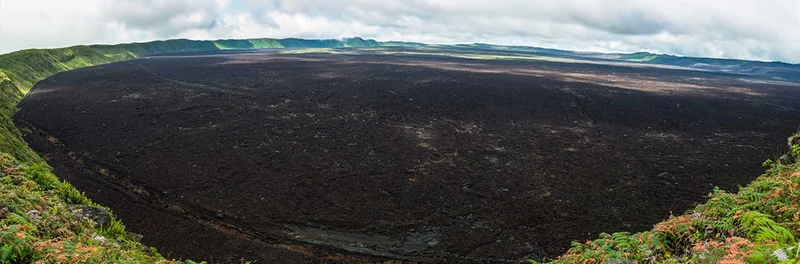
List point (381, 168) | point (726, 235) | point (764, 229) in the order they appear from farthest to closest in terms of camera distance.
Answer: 1. point (381, 168)
2. point (726, 235)
3. point (764, 229)

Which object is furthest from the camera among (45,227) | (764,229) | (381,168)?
(381,168)

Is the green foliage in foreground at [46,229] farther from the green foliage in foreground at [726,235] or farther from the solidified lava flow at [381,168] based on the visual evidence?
the green foliage in foreground at [726,235]

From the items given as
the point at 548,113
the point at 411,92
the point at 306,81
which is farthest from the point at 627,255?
the point at 306,81

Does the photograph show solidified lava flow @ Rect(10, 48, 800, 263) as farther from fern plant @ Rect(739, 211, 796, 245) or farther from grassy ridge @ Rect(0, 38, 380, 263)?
fern plant @ Rect(739, 211, 796, 245)

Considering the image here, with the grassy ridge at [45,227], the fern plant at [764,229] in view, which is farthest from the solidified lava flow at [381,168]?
the fern plant at [764,229]

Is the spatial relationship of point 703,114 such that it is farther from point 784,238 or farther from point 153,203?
point 153,203

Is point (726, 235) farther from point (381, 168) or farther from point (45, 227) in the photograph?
point (381, 168)

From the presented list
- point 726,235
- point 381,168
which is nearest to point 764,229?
point 726,235
